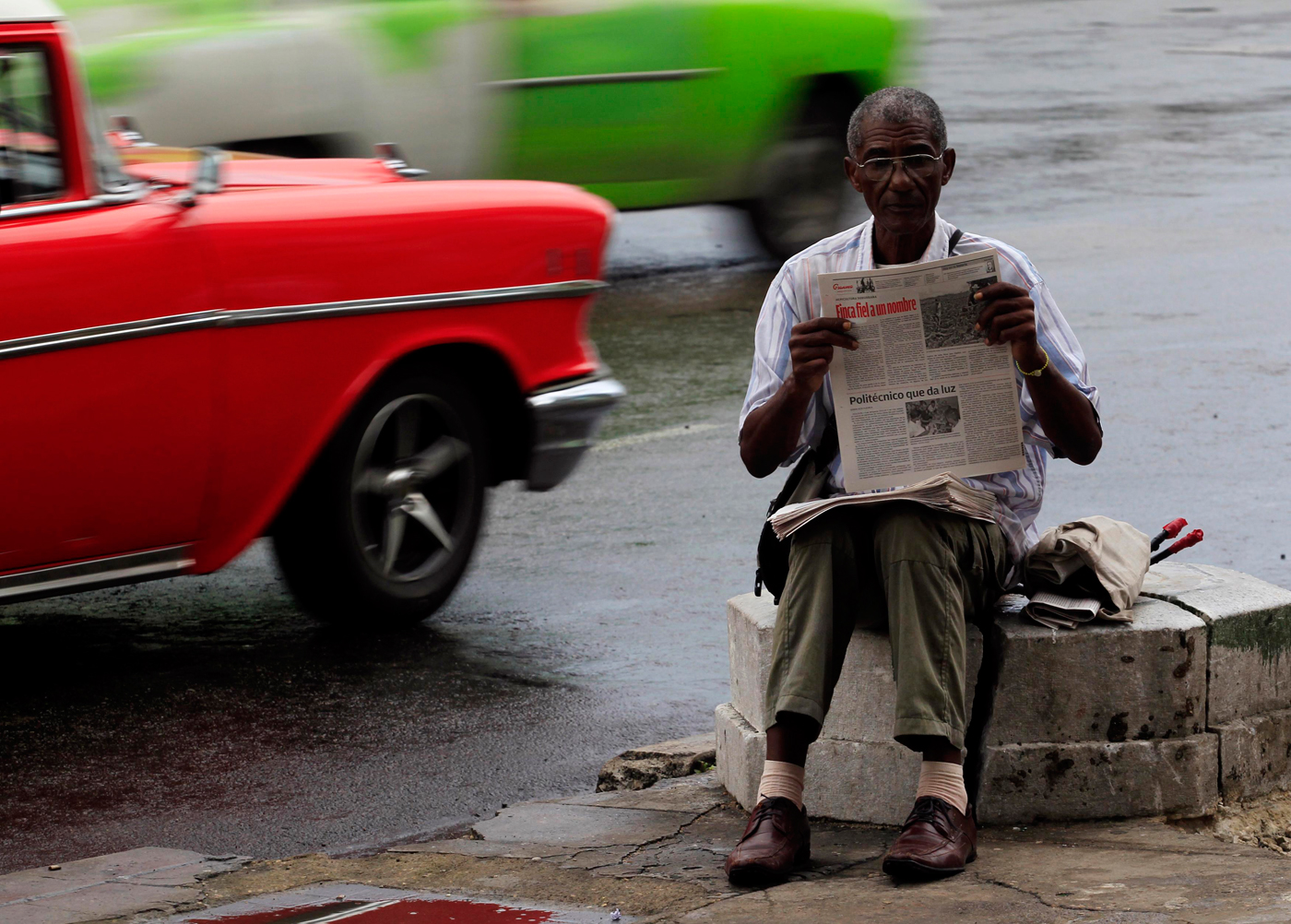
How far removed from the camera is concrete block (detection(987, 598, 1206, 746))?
12.9 feet

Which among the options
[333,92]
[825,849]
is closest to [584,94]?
[333,92]

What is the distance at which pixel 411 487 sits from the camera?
18.9 feet

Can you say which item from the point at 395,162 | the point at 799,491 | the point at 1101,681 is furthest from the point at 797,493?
the point at 395,162

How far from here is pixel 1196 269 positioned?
1109 centimetres

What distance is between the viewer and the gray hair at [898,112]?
396 cm

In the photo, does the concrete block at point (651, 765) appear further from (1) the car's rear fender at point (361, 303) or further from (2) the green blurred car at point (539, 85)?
(2) the green blurred car at point (539, 85)

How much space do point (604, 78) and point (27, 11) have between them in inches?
199

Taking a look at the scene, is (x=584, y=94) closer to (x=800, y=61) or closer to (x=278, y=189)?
(x=800, y=61)

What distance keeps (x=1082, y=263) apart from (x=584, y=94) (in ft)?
10.1

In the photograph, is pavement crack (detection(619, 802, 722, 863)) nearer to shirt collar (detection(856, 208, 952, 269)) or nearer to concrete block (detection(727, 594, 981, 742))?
concrete block (detection(727, 594, 981, 742))

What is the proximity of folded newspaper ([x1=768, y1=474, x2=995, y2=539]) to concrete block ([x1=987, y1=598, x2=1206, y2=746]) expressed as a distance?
0.27m

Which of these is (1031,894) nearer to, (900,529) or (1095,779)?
(1095,779)

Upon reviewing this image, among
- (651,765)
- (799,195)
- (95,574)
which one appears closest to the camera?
(651,765)

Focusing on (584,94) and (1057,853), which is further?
(584,94)
